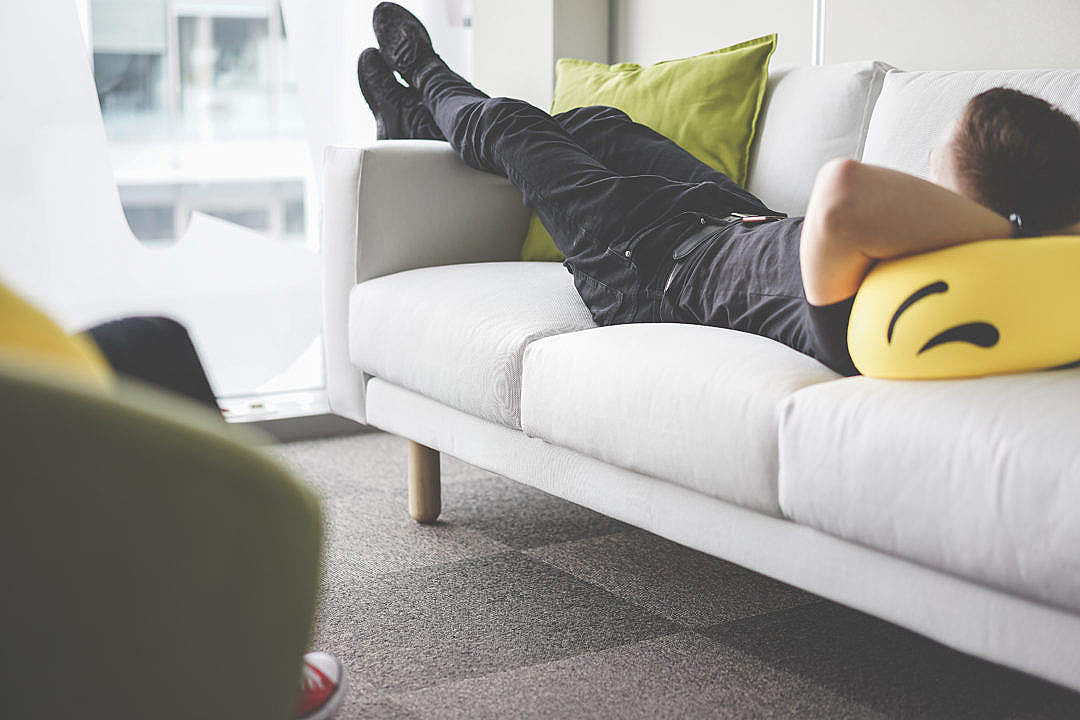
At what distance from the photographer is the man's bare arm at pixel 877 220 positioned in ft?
3.65

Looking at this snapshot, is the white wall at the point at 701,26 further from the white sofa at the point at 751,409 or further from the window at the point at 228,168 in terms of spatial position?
the window at the point at 228,168

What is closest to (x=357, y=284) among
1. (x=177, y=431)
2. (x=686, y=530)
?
(x=686, y=530)

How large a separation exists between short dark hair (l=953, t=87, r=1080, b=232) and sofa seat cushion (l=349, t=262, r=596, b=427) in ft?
2.11

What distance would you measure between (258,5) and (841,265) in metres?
2.01

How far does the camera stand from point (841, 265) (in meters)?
1.18

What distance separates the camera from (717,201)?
1.82 metres

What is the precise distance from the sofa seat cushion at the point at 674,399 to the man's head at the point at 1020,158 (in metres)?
0.27

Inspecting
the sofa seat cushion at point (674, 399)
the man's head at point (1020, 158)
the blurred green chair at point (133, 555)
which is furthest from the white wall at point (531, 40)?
the blurred green chair at point (133, 555)

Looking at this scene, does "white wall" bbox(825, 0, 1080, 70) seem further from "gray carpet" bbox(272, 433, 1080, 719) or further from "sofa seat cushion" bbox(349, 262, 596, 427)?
"gray carpet" bbox(272, 433, 1080, 719)

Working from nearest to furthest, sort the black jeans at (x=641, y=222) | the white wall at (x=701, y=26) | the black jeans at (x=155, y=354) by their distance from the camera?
1. the black jeans at (x=155, y=354)
2. the black jeans at (x=641, y=222)
3. the white wall at (x=701, y=26)

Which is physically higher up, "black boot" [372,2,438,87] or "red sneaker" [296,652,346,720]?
"black boot" [372,2,438,87]

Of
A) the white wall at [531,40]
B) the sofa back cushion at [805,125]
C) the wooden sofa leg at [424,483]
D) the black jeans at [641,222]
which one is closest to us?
the black jeans at [641,222]

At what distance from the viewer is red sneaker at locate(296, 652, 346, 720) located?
1.02 metres

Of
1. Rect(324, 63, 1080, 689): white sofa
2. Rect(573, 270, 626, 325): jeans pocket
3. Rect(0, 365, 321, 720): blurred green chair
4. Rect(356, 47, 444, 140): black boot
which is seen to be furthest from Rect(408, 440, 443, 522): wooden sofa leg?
Rect(0, 365, 321, 720): blurred green chair
